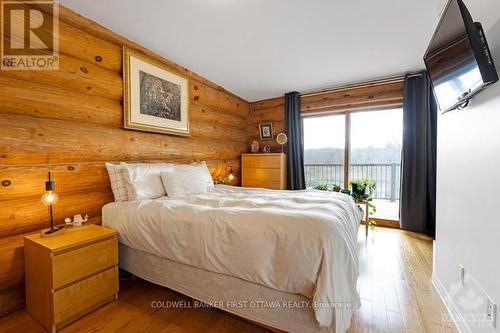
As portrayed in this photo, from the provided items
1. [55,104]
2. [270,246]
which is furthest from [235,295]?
[55,104]

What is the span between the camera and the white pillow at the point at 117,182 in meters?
2.05

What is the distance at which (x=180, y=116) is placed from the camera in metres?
2.95

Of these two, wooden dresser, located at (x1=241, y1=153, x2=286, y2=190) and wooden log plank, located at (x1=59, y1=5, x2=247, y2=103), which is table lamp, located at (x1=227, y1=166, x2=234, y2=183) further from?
wooden log plank, located at (x1=59, y1=5, x2=247, y2=103)

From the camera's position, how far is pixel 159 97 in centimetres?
265

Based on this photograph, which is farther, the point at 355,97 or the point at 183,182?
the point at 355,97

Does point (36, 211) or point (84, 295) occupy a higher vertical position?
point (36, 211)

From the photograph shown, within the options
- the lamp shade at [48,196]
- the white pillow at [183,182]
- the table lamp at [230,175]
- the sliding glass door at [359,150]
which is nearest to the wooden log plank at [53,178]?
the lamp shade at [48,196]

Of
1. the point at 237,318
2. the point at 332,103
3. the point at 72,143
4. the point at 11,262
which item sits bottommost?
the point at 237,318

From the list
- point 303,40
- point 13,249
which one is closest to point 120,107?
point 13,249

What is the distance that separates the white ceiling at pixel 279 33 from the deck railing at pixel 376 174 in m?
1.65

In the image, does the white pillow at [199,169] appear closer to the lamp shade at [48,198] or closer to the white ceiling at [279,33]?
the lamp shade at [48,198]

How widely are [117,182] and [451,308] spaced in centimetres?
289

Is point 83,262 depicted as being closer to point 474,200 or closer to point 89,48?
point 89,48

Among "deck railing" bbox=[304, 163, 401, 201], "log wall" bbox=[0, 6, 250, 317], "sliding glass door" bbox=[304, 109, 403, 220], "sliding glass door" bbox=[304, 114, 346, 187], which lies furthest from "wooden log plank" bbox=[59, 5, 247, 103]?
"deck railing" bbox=[304, 163, 401, 201]
